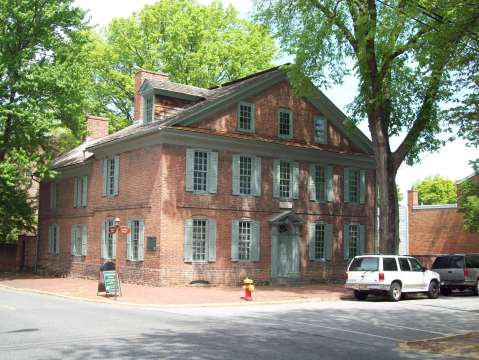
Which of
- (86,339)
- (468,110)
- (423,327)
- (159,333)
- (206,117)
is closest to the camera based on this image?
(86,339)

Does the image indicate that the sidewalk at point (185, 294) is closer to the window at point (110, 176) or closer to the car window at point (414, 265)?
the car window at point (414, 265)

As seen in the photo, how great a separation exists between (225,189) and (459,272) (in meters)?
11.1

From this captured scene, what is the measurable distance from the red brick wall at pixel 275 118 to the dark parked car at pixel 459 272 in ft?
31.5

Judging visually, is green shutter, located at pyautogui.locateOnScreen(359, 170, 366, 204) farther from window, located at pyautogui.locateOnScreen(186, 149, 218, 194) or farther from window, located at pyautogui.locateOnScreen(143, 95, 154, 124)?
window, located at pyautogui.locateOnScreen(143, 95, 154, 124)

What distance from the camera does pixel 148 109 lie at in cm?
3009

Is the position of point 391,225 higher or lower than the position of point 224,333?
higher

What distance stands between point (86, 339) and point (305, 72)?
60.4 feet

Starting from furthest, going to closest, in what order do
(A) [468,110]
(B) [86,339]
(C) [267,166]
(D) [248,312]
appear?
(C) [267,166], (A) [468,110], (D) [248,312], (B) [86,339]

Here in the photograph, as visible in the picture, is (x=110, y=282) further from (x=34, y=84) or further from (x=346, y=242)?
(x=346, y=242)

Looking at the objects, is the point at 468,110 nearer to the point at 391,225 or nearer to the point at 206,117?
the point at 391,225

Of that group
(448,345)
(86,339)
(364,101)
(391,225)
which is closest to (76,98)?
(364,101)

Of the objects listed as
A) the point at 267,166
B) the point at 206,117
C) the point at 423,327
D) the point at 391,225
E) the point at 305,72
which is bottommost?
the point at 423,327

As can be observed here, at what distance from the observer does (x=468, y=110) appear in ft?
62.1

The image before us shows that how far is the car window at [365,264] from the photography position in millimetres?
22172
